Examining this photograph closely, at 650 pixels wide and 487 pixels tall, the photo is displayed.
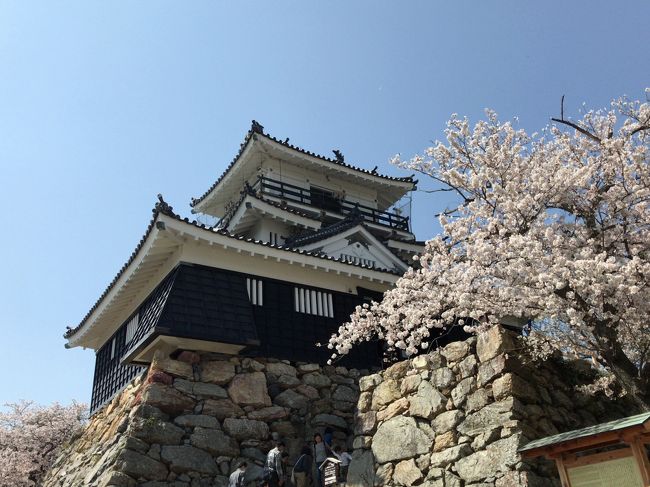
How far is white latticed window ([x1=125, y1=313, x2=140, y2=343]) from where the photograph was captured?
1363cm

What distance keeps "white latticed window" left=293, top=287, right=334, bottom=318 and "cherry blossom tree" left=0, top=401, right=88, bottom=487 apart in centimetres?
978

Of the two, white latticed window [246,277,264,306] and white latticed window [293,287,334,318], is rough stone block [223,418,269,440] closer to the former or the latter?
white latticed window [246,277,264,306]

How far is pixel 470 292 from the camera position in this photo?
860cm

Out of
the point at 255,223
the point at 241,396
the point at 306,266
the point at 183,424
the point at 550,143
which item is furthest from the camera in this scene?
the point at 255,223

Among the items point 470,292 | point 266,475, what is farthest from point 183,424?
point 470,292

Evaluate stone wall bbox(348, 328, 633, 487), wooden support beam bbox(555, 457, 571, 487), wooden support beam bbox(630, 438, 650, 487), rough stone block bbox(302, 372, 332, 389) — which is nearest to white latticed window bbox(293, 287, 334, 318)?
rough stone block bbox(302, 372, 332, 389)

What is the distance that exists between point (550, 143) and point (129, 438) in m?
8.52

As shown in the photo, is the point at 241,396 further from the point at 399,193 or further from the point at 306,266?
the point at 399,193

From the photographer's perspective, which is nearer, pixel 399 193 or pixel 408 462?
pixel 408 462

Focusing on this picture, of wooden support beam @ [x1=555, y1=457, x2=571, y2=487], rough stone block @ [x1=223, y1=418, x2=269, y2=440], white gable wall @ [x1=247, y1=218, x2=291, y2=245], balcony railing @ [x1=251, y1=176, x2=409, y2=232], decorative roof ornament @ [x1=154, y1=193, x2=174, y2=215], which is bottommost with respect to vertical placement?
wooden support beam @ [x1=555, y1=457, x2=571, y2=487]

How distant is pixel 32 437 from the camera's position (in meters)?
20.4

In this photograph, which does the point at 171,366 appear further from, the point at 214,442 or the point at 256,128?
the point at 256,128

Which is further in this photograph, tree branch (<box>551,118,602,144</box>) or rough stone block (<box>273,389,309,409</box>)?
rough stone block (<box>273,389,309,409</box>)

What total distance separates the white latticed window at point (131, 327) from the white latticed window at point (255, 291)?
9.62 ft
